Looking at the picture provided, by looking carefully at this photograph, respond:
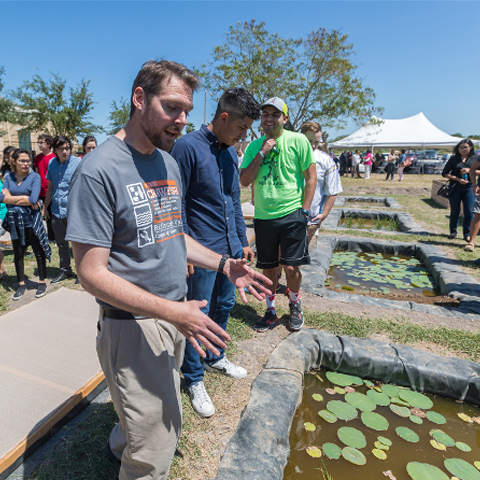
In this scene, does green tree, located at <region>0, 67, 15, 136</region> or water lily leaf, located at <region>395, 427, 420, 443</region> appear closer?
water lily leaf, located at <region>395, 427, 420, 443</region>

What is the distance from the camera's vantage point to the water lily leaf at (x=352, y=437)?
206 cm

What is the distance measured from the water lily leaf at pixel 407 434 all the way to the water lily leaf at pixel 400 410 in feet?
0.36

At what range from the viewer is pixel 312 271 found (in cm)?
463

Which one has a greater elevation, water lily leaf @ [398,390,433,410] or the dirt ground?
the dirt ground

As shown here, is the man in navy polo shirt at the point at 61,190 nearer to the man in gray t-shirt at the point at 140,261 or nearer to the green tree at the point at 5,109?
the man in gray t-shirt at the point at 140,261

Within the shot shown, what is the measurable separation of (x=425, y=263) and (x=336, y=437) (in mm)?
4351

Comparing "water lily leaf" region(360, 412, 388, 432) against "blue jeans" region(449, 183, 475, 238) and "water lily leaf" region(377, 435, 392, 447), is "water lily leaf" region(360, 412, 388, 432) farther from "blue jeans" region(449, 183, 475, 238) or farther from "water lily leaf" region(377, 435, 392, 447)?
"blue jeans" region(449, 183, 475, 238)

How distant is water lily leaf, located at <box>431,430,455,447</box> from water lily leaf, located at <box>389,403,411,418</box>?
0.59ft

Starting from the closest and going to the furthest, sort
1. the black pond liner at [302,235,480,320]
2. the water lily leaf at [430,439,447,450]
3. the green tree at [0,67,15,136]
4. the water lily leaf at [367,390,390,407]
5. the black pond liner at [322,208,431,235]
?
1. the water lily leaf at [430,439,447,450]
2. the water lily leaf at [367,390,390,407]
3. the black pond liner at [302,235,480,320]
4. the black pond liner at [322,208,431,235]
5. the green tree at [0,67,15,136]

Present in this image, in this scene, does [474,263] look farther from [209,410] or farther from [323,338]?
[209,410]

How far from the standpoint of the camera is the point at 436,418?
2279mm

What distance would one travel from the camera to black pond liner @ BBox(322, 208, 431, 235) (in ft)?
24.0

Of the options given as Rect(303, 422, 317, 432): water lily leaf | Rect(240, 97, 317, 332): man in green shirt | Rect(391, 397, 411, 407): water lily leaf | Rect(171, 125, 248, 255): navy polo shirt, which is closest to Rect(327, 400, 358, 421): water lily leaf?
Rect(303, 422, 317, 432): water lily leaf

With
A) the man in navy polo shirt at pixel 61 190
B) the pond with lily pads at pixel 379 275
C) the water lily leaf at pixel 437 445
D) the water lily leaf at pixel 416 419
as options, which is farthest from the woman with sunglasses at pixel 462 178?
the man in navy polo shirt at pixel 61 190
